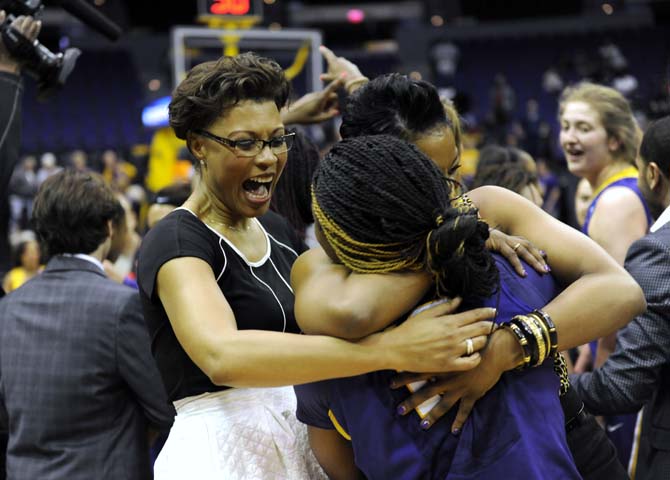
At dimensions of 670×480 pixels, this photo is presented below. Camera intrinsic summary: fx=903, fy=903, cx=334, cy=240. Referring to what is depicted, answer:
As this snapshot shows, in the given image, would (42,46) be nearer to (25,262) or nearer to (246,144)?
(246,144)

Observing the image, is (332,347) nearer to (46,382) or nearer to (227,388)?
(227,388)

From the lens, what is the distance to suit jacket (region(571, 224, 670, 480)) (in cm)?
235

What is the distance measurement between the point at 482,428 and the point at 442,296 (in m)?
0.23

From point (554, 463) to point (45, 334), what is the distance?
1.59m

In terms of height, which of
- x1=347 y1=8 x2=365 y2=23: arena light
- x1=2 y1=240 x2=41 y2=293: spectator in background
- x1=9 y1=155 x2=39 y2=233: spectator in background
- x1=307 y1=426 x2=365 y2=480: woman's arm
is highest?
x1=347 y1=8 x2=365 y2=23: arena light

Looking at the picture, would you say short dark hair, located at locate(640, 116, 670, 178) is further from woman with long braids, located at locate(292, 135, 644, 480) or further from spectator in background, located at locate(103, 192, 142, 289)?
spectator in background, located at locate(103, 192, 142, 289)

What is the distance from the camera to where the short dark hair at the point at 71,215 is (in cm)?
267

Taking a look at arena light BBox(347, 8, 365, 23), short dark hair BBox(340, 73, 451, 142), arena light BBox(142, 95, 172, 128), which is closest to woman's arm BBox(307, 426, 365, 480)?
short dark hair BBox(340, 73, 451, 142)

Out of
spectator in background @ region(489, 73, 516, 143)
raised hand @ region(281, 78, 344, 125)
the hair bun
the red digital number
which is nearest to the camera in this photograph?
the hair bun

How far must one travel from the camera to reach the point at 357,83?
2.64 m

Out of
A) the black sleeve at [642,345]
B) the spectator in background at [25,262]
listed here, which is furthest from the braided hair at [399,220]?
the spectator in background at [25,262]

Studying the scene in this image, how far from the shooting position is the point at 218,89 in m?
1.94

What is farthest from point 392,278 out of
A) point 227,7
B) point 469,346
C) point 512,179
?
point 227,7

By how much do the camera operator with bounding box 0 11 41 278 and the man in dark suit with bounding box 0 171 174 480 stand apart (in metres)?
0.18
